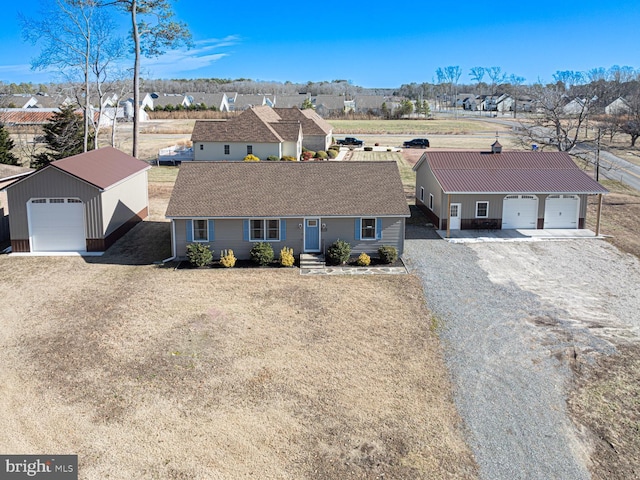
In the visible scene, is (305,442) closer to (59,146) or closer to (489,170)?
(489,170)

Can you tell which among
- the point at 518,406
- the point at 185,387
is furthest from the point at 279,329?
the point at 518,406

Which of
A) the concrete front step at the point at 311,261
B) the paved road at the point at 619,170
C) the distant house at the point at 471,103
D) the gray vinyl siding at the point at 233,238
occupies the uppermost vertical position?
the distant house at the point at 471,103

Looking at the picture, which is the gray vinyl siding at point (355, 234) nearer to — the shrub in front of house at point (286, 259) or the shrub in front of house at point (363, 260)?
the shrub in front of house at point (363, 260)

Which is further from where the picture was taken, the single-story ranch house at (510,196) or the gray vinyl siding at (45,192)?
the single-story ranch house at (510,196)

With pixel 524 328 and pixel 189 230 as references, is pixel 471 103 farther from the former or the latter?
pixel 524 328

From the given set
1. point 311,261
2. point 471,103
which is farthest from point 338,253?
point 471,103

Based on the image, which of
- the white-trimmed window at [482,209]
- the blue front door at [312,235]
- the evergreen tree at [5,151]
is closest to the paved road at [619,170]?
the white-trimmed window at [482,209]
